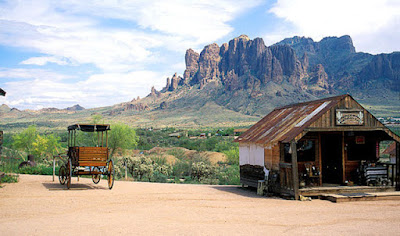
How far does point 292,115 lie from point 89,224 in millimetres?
9458

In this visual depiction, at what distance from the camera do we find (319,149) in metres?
14.3

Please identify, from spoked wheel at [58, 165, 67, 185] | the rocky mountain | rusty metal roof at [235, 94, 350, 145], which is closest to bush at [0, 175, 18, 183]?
spoked wheel at [58, 165, 67, 185]

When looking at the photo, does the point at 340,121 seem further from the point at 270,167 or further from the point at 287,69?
the point at 287,69

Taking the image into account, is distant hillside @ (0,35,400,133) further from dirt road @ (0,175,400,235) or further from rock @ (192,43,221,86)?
dirt road @ (0,175,400,235)

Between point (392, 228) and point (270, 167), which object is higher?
point (270, 167)

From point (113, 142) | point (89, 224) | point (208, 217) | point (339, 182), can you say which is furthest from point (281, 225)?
point (113, 142)

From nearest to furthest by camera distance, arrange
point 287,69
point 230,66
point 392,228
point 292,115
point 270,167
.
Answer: point 392,228 < point 270,167 < point 292,115 < point 287,69 < point 230,66

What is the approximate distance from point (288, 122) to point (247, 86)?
11784 cm

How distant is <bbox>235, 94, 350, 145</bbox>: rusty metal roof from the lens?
→ 13.4 m

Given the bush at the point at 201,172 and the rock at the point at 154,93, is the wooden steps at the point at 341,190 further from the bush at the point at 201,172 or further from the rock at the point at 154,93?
the rock at the point at 154,93

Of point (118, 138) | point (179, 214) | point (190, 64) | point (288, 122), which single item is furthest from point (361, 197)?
point (190, 64)

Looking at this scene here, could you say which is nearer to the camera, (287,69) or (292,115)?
(292,115)

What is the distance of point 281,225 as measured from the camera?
8.84 metres

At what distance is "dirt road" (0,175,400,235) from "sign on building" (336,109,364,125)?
9.00ft
